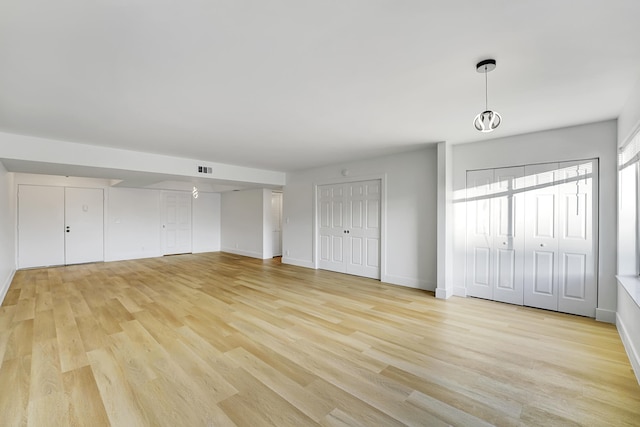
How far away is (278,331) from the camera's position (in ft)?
10.8

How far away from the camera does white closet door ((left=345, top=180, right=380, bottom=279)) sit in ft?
19.3

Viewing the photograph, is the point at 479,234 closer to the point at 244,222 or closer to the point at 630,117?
the point at 630,117

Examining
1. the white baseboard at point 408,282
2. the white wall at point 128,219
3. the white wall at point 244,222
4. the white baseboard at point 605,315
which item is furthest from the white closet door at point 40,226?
the white baseboard at point 605,315

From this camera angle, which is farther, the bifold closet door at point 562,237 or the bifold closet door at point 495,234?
the bifold closet door at point 495,234

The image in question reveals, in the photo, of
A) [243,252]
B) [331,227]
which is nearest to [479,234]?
[331,227]

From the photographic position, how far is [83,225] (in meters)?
7.89

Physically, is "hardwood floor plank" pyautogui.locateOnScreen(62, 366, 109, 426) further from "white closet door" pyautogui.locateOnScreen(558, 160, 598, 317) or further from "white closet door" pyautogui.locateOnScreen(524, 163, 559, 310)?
"white closet door" pyautogui.locateOnScreen(558, 160, 598, 317)

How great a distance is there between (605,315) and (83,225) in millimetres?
10878

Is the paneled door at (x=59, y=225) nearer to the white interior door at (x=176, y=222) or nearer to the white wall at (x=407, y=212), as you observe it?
the white interior door at (x=176, y=222)

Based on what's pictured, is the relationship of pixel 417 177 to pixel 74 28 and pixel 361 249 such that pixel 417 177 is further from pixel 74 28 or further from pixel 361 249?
pixel 74 28

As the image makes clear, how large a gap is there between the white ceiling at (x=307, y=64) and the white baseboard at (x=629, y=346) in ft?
7.60

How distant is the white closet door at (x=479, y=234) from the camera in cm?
447

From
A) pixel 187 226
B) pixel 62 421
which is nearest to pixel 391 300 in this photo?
pixel 62 421

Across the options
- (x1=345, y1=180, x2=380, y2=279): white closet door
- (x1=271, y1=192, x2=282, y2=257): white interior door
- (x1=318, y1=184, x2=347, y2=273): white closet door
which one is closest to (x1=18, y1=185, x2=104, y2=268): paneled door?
(x1=271, y1=192, x2=282, y2=257): white interior door
